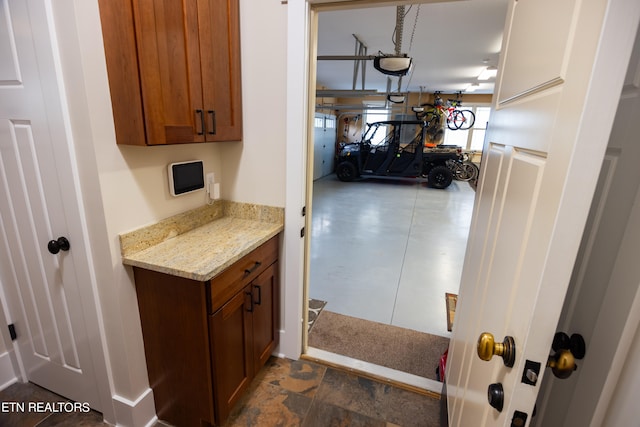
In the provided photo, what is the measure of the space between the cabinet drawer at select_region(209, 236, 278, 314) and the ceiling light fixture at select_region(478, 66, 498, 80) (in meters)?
6.03

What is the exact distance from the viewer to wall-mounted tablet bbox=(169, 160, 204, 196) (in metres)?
1.46

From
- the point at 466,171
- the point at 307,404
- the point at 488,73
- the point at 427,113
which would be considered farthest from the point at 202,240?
the point at 427,113

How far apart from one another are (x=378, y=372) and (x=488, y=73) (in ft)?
21.5

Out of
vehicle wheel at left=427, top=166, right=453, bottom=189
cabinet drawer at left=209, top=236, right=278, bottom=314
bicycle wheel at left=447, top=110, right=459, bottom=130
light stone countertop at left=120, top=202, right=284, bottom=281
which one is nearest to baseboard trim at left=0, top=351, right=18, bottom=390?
light stone countertop at left=120, top=202, right=284, bottom=281

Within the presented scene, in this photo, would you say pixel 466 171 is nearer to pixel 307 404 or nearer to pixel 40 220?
pixel 307 404

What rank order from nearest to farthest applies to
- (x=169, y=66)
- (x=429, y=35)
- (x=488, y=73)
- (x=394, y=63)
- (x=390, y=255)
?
(x=169, y=66) → (x=394, y=63) → (x=390, y=255) → (x=429, y=35) → (x=488, y=73)

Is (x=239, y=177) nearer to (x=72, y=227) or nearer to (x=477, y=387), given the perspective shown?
(x=72, y=227)

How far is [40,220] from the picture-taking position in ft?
4.26

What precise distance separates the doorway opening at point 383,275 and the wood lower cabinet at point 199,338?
50 centimetres

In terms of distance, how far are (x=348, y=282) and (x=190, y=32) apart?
94.4 inches

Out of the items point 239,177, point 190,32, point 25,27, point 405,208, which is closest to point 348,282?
point 239,177

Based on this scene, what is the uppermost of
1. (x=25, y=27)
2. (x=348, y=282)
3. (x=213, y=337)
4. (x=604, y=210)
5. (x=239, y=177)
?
(x=25, y=27)

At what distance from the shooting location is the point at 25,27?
1088 millimetres

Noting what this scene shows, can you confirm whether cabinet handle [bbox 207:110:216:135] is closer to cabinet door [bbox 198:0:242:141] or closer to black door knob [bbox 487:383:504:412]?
cabinet door [bbox 198:0:242:141]
